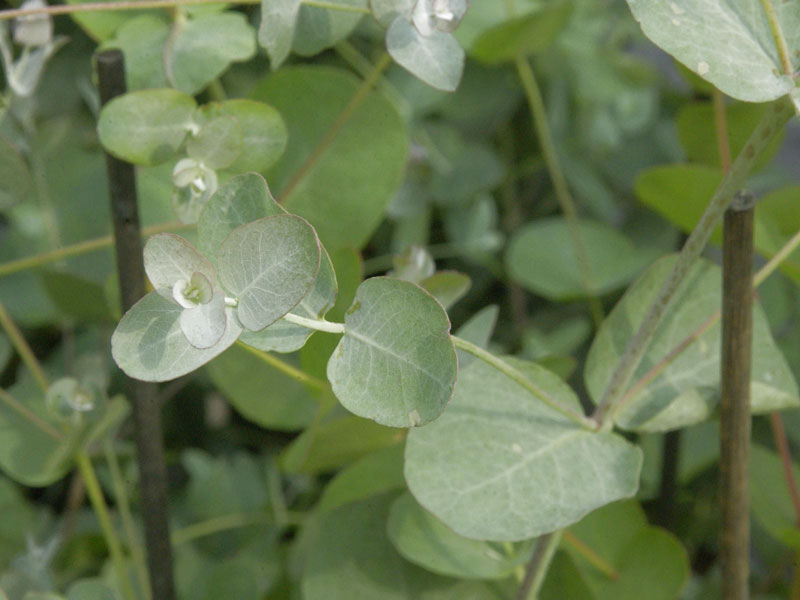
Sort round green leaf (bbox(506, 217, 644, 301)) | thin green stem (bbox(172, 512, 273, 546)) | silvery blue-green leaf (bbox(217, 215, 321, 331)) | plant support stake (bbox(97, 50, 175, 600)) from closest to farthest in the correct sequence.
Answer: silvery blue-green leaf (bbox(217, 215, 321, 331)) < plant support stake (bbox(97, 50, 175, 600)) < thin green stem (bbox(172, 512, 273, 546)) < round green leaf (bbox(506, 217, 644, 301))

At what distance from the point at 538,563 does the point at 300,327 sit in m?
0.16

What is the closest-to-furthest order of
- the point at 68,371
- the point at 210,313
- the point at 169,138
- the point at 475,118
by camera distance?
the point at 210,313 → the point at 169,138 → the point at 68,371 → the point at 475,118

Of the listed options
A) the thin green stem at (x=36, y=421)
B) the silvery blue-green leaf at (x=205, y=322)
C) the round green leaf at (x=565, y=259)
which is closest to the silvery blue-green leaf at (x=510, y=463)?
the silvery blue-green leaf at (x=205, y=322)

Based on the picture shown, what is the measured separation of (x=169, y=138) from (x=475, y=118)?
0.43 metres

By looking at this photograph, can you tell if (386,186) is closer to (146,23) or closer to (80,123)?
(146,23)

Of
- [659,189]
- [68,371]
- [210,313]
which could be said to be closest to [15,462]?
[68,371]

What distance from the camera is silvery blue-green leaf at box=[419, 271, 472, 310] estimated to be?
0.35 metres

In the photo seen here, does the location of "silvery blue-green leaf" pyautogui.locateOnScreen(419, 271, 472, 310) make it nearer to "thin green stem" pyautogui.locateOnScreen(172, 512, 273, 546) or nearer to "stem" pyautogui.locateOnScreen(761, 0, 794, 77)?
"stem" pyautogui.locateOnScreen(761, 0, 794, 77)

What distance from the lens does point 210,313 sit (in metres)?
0.25

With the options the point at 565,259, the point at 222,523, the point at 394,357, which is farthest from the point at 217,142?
the point at 565,259

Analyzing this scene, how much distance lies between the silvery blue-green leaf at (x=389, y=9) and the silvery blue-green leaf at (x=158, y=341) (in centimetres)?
12

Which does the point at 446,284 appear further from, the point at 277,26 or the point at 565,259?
the point at 565,259

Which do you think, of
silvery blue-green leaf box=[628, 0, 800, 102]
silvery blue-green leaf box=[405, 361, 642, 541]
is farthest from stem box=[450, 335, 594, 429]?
silvery blue-green leaf box=[628, 0, 800, 102]

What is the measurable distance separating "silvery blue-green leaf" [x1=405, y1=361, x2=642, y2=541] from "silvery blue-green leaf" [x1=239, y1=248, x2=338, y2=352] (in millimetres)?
80
